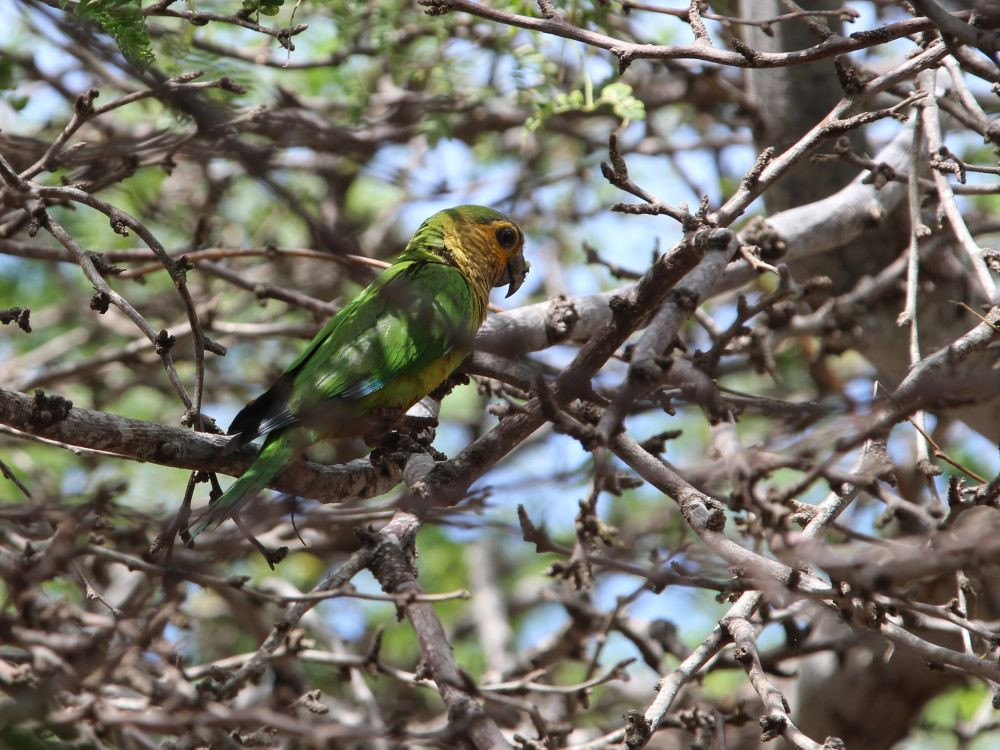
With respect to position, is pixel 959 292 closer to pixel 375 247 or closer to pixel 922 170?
pixel 922 170

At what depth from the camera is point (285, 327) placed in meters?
5.74

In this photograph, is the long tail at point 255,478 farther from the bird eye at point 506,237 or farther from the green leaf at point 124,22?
the bird eye at point 506,237

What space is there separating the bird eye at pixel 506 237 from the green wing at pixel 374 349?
33.9 inches

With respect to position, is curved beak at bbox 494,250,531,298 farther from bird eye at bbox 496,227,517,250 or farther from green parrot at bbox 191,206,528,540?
green parrot at bbox 191,206,528,540

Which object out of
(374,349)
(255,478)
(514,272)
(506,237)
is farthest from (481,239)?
(255,478)

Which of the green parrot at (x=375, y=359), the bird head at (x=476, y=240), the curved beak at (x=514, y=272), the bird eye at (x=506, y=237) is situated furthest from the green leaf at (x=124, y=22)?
the curved beak at (x=514, y=272)

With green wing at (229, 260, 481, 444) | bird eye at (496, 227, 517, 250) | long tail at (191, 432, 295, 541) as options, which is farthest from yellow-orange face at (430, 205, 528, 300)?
long tail at (191, 432, 295, 541)

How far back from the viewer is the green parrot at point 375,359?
415 cm

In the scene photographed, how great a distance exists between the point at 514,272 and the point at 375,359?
5.13 feet

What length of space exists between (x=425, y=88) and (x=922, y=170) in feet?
11.5

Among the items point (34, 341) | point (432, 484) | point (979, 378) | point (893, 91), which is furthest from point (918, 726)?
point (34, 341)

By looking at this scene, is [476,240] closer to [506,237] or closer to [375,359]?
[506,237]

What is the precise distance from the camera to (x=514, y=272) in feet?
19.7

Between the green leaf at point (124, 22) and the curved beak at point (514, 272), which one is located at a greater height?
the green leaf at point (124, 22)
